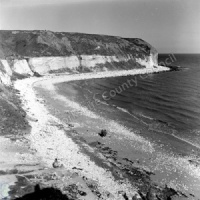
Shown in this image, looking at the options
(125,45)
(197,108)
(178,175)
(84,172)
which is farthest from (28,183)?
(125,45)

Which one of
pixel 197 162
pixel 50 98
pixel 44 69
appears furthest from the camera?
pixel 44 69

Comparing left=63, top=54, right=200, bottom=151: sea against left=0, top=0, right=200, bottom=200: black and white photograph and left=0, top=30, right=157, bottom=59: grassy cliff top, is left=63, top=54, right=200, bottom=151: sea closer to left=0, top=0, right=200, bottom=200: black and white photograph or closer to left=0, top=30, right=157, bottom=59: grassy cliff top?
left=0, top=0, right=200, bottom=200: black and white photograph

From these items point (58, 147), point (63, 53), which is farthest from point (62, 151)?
point (63, 53)

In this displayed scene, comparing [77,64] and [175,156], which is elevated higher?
[77,64]

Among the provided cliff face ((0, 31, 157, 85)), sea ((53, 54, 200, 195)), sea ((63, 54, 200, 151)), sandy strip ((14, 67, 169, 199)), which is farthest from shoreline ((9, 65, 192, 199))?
cliff face ((0, 31, 157, 85))

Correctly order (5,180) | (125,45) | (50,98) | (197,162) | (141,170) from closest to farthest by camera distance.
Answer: (5,180), (141,170), (197,162), (50,98), (125,45)

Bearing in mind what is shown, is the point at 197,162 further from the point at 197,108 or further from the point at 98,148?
the point at 197,108

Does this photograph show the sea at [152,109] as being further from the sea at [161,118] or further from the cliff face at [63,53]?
the cliff face at [63,53]

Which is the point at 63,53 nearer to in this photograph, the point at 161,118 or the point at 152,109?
the point at 152,109
